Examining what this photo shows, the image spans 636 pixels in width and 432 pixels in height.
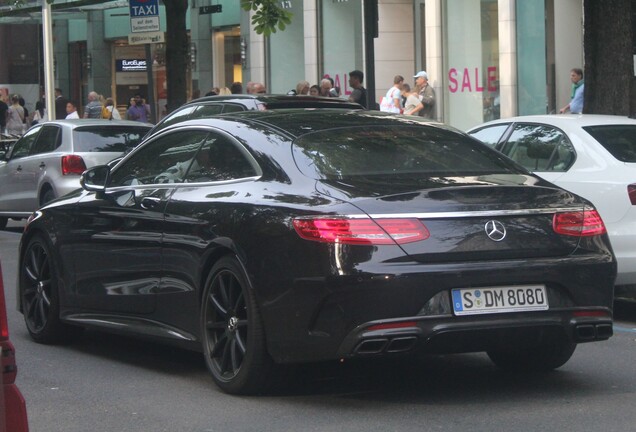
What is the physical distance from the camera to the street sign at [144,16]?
76.5 feet

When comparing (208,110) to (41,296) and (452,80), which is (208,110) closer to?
(41,296)

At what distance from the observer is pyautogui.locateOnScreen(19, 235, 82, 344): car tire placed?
9.05 meters

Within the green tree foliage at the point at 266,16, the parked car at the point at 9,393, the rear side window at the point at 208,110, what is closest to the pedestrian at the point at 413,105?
the green tree foliage at the point at 266,16

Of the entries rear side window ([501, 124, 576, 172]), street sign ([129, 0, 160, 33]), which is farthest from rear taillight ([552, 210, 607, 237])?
street sign ([129, 0, 160, 33])

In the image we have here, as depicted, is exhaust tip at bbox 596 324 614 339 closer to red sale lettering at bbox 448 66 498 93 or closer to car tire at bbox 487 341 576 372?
car tire at bbox 487 341 576 372

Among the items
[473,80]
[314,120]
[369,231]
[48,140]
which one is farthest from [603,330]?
[473,80]

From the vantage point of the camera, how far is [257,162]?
7320 millimetres

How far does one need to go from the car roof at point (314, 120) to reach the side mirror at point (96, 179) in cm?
82

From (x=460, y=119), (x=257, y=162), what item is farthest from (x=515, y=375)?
(x=460, y=119)

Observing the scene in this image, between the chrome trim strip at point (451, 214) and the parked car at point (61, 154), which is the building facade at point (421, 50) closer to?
the parked car at point (61, 154)

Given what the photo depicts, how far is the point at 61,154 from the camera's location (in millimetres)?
18344

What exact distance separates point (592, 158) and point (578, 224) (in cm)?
370

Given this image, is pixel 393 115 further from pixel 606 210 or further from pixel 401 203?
pixel 606 210

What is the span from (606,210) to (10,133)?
27.0 meters
